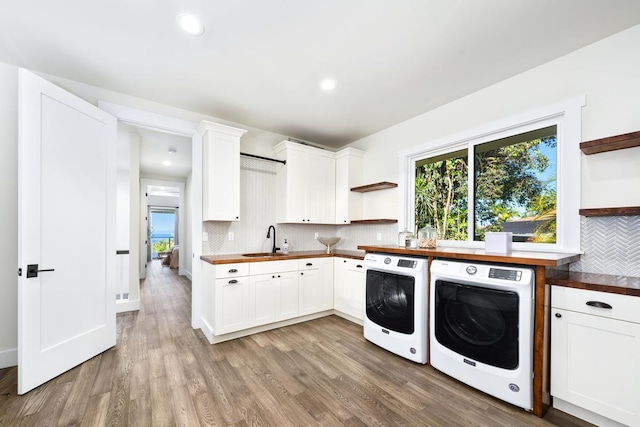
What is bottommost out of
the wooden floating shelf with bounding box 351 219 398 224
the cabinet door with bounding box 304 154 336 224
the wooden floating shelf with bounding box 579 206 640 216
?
the wooden floating shelf with bounding box 351 219 398 224

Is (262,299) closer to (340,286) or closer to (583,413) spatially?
(340,286)

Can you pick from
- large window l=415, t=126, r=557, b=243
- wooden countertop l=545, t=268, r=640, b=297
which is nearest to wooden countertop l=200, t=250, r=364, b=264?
large window l=415, t=126, r=557, b=243

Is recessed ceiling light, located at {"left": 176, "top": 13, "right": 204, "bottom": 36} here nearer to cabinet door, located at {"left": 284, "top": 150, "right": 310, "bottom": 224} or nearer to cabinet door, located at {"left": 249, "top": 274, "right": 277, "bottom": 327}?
cabinet door, located at {"left": 284, "top": 150, "right": 310, "bottom": 224}

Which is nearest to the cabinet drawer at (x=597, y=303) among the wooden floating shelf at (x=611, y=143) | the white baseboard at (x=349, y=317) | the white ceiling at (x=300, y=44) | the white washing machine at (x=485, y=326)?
the white washing machine at (x=485, y=326)

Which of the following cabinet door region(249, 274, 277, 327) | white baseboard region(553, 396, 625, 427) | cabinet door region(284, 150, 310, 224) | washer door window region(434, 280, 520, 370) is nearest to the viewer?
white baseboard region(553, 396, 625, 427)

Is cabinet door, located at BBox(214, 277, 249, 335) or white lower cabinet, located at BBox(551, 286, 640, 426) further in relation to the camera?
cabinet door, located at BBox(214, 277, 249, 335)

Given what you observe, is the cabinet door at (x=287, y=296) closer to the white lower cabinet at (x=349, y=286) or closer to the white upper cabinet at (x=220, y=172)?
the white lower cabinet at (x=349, y=286)

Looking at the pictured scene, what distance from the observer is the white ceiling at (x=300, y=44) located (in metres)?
1.73

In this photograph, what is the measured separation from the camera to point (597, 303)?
160cm

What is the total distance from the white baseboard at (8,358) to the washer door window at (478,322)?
3.69 m

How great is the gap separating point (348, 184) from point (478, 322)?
2.49 metres

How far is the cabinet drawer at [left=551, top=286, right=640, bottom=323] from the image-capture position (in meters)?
1.49

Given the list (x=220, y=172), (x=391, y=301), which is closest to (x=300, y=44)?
(x=220, y=172)

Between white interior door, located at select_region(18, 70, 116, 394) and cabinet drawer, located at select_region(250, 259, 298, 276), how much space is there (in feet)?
4.69
